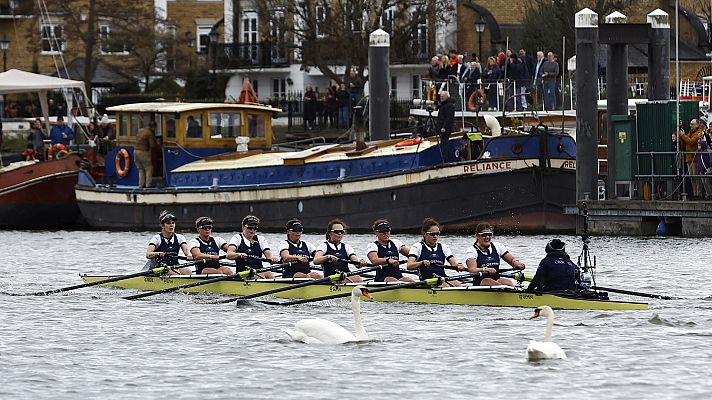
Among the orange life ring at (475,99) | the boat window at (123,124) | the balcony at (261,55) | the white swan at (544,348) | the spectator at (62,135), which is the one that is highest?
the balcony at (261,55)

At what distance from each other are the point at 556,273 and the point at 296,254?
5100 mm

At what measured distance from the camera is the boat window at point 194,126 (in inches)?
1741

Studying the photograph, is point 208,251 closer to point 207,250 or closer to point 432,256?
point 207,250

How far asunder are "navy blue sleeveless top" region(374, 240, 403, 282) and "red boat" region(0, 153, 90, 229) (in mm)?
22308

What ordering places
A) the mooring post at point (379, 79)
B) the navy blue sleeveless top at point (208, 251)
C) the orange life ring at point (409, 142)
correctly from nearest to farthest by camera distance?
the navy blue sleeveless top at point (208, 251) → the orange life ring at point (409, 142) → the mooring post at point (379, 79)

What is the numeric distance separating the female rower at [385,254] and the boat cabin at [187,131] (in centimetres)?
1711

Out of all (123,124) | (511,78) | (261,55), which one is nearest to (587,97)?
(511,78)

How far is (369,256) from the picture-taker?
27.3 meters

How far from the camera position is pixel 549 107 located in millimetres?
44781

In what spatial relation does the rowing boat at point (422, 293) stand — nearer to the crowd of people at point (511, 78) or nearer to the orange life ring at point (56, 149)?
the crowd of people at point (511, 78)

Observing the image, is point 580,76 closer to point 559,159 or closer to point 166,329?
point 559,159

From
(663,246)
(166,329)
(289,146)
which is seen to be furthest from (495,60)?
(166,329)

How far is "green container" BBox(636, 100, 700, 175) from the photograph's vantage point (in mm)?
36812

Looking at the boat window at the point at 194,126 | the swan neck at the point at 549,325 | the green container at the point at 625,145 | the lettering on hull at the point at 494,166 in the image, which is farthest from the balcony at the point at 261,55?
the swan neck at the point at 549,325
